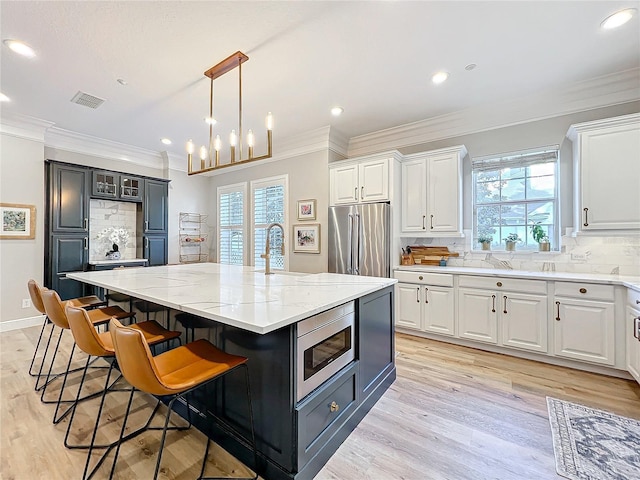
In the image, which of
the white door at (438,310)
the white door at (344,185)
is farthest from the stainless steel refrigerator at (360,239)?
the white door at (438,310)

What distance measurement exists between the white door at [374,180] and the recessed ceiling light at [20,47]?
3.51m

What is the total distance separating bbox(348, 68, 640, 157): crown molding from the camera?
113 inches

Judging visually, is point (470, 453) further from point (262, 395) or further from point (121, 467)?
point (121, 467)

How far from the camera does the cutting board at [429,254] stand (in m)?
3.91

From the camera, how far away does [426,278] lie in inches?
139

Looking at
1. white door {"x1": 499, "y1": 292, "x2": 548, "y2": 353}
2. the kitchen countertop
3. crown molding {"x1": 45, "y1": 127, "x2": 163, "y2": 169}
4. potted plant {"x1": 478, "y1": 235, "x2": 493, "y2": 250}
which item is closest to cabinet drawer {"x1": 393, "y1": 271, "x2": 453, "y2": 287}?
the kitchen countertop

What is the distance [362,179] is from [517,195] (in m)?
1.95

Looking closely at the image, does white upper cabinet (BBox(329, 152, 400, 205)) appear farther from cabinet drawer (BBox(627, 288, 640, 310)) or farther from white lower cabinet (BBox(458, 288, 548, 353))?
cabinet drawer (BBox(627, 288, 640, 310))

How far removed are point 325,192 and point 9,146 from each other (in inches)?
172

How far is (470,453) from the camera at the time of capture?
1.72 metres

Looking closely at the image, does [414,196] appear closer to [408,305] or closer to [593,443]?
[408,305]

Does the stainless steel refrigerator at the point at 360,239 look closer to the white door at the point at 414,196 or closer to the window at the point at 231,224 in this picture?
the white door at the point at 414,196

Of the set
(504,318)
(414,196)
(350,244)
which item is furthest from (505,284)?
(350,244)

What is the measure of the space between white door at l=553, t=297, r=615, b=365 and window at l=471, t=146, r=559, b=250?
88 centimetres
